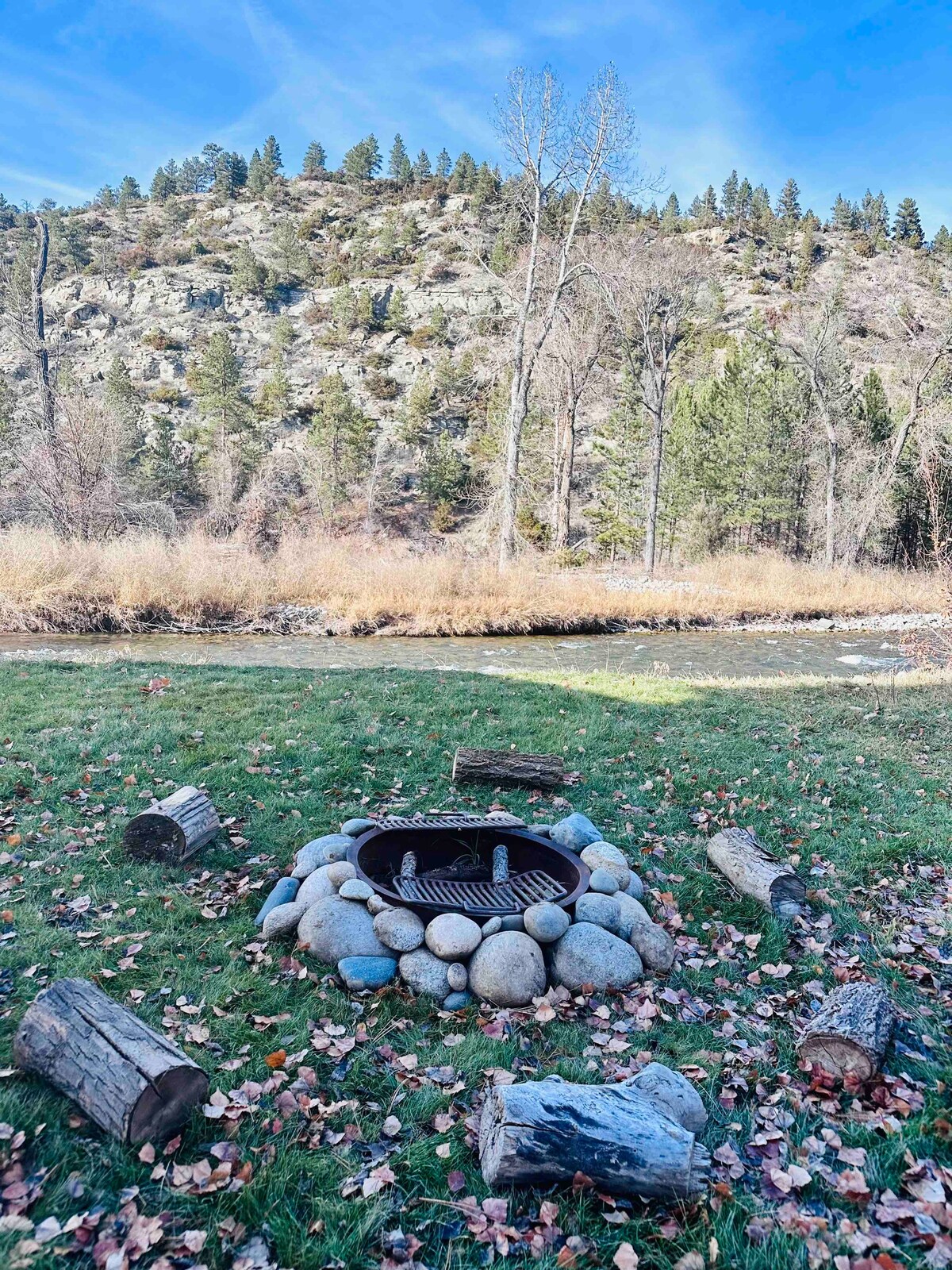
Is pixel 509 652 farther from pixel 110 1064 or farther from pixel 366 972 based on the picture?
pixel 110 1064

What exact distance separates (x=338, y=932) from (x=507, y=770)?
2335mm

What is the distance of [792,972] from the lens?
358cm

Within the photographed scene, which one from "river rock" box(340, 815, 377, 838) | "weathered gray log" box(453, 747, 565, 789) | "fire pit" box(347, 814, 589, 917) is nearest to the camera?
"fire pit" box(347, 814, 589, 917)

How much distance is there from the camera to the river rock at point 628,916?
3625 mm

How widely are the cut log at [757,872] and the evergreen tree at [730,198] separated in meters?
81.1

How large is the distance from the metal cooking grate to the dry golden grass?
440 inches

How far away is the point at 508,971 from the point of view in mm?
3238

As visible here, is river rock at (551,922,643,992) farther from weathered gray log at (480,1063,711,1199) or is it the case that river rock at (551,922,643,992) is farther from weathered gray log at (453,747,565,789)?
weathered gray log at (453,747,565,789)

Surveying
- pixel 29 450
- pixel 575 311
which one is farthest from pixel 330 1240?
pixel 575 311

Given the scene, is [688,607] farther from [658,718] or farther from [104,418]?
[104,418]

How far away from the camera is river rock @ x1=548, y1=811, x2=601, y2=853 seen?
4.40m

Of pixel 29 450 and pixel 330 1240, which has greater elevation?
pixel 29 450

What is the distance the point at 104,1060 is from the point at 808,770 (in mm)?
5629

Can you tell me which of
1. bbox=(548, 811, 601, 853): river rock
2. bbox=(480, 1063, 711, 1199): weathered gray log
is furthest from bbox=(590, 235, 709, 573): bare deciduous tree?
bbox=(480, 1063, 711, 1199): weathered gray log
